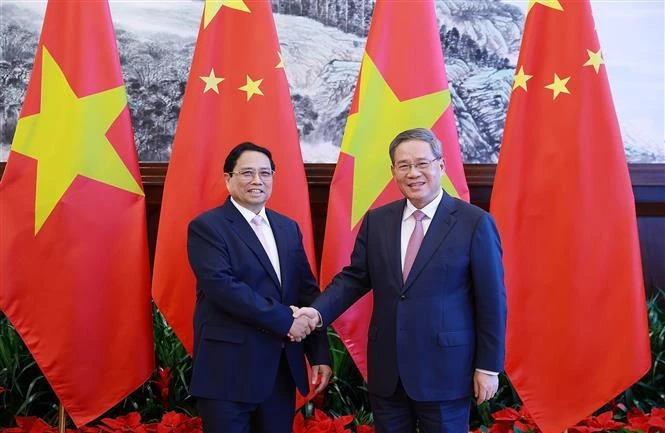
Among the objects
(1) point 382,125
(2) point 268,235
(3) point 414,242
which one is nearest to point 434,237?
(3) point 414,242

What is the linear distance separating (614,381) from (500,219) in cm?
76

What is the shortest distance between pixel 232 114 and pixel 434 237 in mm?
1126

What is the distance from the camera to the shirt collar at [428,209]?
191 cm

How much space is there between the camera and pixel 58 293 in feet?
8.07

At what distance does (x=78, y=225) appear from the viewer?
248 centimetres

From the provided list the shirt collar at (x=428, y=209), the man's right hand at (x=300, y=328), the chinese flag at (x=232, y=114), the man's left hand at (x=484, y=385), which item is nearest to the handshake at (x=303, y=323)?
the man's right hand at (x=300, y=328)

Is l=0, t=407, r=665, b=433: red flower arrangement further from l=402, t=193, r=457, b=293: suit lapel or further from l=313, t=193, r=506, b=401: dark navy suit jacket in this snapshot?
l=402, t=193, r=457, b=293: suit lapel

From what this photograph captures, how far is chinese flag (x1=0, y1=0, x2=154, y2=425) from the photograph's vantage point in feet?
8.07

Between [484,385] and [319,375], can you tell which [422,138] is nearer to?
[484,385]

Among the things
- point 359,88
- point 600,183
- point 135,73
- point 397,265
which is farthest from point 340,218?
point 135,73

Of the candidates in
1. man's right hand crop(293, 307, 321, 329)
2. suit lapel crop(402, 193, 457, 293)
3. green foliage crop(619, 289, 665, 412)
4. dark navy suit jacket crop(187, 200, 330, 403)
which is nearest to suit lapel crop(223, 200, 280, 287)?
dark navy suit jacket crop(187, 200, 330, 403)

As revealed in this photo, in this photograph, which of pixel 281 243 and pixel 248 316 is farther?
pixel 281 243

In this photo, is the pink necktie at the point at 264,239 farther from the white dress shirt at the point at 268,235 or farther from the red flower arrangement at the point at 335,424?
the red flower arrangement at the point at 335,424

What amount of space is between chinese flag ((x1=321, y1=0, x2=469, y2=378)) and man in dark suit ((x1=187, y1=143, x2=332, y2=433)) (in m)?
0.47
